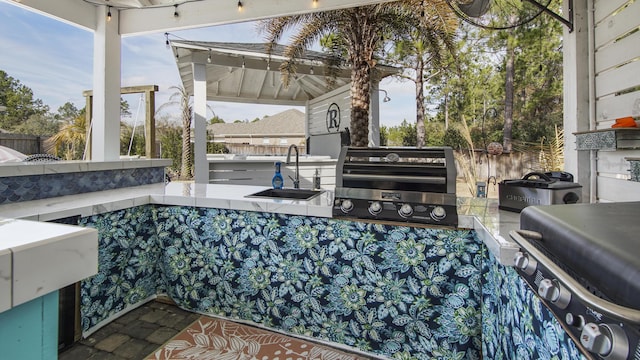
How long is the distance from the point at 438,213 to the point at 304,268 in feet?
2.89

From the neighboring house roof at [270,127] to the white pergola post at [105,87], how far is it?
715 inches

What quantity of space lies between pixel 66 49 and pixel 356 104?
21.6 ft

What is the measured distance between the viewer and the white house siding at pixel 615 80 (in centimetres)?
191

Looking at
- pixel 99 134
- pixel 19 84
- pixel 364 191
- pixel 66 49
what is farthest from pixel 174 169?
pixel 364 191

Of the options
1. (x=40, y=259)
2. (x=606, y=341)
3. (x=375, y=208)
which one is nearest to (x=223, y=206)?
(x=375, y=208)

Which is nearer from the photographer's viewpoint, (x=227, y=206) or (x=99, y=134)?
(x=227, y=206)

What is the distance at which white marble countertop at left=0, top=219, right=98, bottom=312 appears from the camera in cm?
49

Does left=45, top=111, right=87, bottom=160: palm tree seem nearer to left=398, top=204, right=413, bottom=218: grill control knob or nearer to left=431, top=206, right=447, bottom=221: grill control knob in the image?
left=398, top=204, right=413, bottom=218: grill control knob

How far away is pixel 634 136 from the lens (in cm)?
184

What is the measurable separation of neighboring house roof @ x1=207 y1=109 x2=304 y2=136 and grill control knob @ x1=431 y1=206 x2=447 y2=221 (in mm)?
19781

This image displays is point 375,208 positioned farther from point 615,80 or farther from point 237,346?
point 615,80

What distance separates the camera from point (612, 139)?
193 cm

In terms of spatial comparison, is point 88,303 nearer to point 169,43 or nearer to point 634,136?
point 634,136

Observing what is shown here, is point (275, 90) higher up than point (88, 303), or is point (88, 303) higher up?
point (275, 90)
